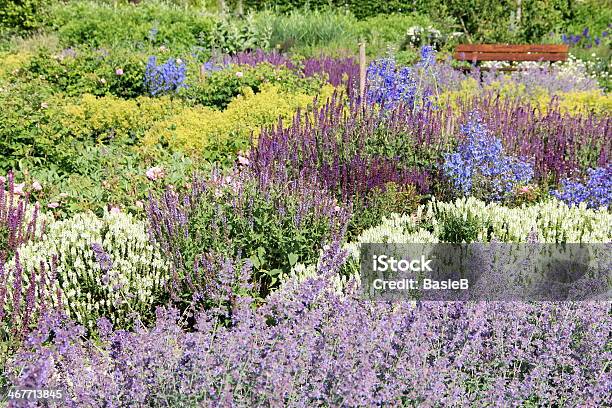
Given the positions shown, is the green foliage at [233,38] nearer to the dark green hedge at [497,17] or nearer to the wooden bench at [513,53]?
the wooden bench at [513,53]

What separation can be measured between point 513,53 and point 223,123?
321 inches

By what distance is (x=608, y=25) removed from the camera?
62.7 feet

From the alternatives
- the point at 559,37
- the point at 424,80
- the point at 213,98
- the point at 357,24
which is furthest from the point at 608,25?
the point at 213,98

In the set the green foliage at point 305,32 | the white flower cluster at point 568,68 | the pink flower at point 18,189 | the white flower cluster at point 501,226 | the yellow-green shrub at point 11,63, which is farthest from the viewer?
the green foliage at point 305,32

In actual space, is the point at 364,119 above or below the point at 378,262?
above

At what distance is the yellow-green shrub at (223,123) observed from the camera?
7656 millimetres

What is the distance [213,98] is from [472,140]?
4.58 meters

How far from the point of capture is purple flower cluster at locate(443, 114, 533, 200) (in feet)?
19.7

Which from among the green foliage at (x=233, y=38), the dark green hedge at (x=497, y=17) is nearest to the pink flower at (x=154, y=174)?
the green foliage at (x=233, y=38)

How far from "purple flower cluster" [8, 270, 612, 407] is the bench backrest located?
1109cm

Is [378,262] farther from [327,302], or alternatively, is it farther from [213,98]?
[213,98]

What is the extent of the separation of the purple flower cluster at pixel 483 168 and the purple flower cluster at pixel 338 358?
2.25 m

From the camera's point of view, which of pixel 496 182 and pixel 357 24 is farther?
pixel 357 24

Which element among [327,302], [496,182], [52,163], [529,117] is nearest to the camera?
[327,302]
